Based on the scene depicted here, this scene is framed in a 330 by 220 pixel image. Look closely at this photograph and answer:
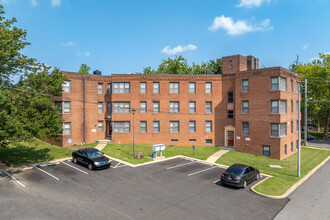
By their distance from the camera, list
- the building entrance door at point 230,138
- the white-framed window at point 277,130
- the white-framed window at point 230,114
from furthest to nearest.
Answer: the white-framed window at point 230,114
the building entrance door at point 230,138
the white-framed window at point 277,130

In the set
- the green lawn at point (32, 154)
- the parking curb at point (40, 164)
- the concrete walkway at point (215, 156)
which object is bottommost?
the concrete walkway at point (215, 156)

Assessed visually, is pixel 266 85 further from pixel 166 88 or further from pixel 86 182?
pixel 86 182

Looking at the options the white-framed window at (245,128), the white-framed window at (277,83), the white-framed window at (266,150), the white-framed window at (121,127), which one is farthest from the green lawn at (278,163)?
the white-framed window at (121,127)

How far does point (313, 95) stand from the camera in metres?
47.5

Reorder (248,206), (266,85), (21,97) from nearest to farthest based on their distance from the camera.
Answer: (248,206), (21,97), (266,85)

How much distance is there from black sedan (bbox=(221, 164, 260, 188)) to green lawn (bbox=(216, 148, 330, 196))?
3.10 feet

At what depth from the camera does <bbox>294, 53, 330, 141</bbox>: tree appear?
44116 mm

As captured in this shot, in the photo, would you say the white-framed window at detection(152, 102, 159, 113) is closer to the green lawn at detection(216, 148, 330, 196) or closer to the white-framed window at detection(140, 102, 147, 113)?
the white-framed window at detection(140, 102, 147, 113)

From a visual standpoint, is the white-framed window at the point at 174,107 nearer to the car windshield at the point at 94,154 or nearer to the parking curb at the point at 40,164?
the car windshield at the point at 94,154

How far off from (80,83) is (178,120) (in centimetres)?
1494

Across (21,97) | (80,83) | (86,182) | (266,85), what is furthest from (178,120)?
(21,97)

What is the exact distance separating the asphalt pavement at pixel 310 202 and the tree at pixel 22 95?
1908 cm

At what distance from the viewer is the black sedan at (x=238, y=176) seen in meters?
16.6

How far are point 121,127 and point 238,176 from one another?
65.1 ft
